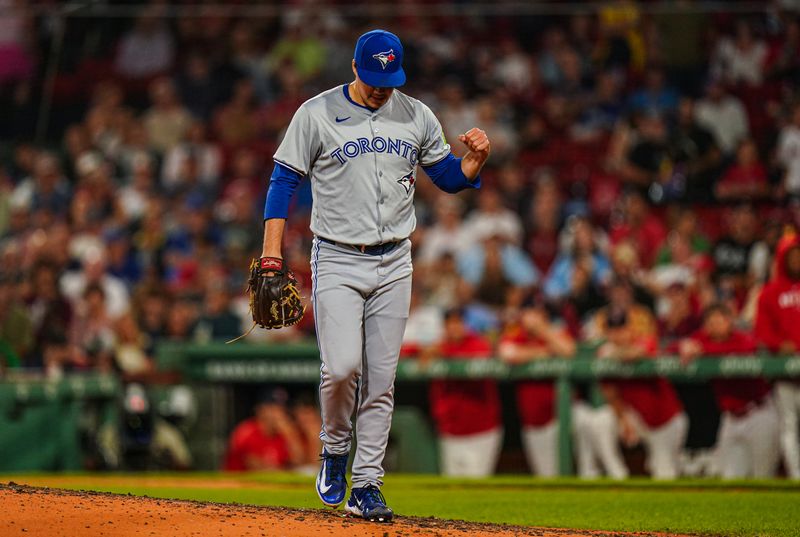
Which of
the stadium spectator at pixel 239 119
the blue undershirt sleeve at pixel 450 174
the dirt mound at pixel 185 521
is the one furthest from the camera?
the stadium spectator at pixel 239 119

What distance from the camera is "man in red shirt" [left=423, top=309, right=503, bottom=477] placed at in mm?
10320

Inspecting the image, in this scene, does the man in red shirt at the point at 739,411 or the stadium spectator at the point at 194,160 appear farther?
the stadium spectator at the point at 194,160

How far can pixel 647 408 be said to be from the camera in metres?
9.87

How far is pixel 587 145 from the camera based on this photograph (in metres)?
13.5

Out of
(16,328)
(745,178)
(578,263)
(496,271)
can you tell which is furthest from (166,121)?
(745,178)

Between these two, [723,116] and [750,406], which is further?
[723,116]

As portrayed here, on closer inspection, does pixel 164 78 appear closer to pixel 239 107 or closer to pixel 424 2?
pixel 239 107

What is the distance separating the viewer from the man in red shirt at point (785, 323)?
935 centimetres

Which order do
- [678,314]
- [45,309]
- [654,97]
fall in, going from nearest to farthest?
[678,314] < [45,309] < [654,97]

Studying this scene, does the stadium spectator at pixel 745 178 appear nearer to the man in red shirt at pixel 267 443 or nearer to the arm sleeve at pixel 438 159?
the man in red shirt at pixel 267 443

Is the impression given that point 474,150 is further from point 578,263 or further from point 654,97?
point 654,97

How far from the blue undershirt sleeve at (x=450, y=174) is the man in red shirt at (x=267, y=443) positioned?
543 centimetres

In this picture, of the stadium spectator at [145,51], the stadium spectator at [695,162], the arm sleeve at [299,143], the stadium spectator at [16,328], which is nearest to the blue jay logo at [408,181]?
the arm sleeve at [299,143]

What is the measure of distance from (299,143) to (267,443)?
234 inches
